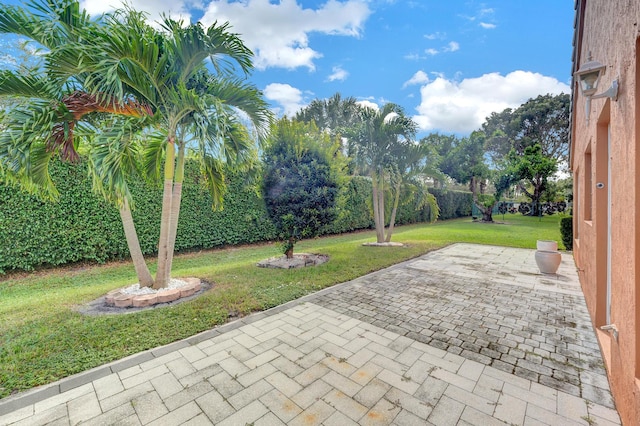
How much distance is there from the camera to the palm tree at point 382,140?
10250 millimetres

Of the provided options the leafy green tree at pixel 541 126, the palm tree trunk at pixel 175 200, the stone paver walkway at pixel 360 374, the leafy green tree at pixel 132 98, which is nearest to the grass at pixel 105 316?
the stone paver walkway at pixel 360 374

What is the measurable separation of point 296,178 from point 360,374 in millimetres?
5087

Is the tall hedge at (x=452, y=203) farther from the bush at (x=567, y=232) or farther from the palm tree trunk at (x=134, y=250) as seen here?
the palm tree trunk at (x=134, y=250)

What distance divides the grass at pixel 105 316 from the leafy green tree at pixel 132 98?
3.95 feet

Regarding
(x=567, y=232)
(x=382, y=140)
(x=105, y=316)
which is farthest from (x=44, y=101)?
(x=567, y=232)

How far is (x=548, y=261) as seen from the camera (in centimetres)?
661

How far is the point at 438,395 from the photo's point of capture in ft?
7.92

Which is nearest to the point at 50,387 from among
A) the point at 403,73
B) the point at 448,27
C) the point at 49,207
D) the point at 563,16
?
the point at 49,207

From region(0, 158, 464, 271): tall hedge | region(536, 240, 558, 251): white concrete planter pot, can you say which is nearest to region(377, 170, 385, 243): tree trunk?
region(0, 158, 464, 271): tall hedge

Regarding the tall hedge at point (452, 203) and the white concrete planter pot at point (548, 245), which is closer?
the white concrete planter pot at point (548, 245)

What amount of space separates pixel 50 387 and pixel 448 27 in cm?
1196

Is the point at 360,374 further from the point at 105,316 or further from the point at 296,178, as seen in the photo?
the point at 296,178

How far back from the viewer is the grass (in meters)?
2.94

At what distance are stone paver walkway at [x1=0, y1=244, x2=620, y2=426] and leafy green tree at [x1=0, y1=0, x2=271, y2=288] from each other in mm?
2648
